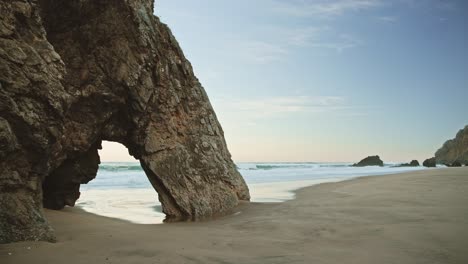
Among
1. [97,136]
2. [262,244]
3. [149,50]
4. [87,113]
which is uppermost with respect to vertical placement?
[149,50]

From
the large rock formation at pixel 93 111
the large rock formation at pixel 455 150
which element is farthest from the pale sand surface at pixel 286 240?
the large rock formation at pixel 455 150

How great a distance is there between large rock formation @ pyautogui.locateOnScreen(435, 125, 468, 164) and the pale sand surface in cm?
7078

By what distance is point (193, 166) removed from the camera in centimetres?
948

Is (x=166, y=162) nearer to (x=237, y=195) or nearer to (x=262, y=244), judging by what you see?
(x=237, y=195)

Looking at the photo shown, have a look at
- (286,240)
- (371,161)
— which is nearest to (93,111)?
(286,240)

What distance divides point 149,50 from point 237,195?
5.00 meters

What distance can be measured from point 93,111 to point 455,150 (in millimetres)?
86257

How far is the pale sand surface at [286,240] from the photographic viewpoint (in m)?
4.51

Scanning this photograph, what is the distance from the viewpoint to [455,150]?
3024 inches

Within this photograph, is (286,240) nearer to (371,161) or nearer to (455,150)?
(371,161)

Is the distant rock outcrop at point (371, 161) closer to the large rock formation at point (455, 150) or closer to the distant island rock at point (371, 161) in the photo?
the distant island rock at point (371, 161)

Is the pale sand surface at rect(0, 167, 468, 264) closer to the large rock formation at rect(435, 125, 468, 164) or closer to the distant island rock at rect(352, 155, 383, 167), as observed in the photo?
the large rock formation at rect(435, 125, 468, 164)

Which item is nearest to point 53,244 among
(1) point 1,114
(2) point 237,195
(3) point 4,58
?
(1) point 1,114

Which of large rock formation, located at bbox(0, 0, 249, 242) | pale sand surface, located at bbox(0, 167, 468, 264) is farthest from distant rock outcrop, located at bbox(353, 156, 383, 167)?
pale sand surface, located at bbox(0, 167, 468, 264)
